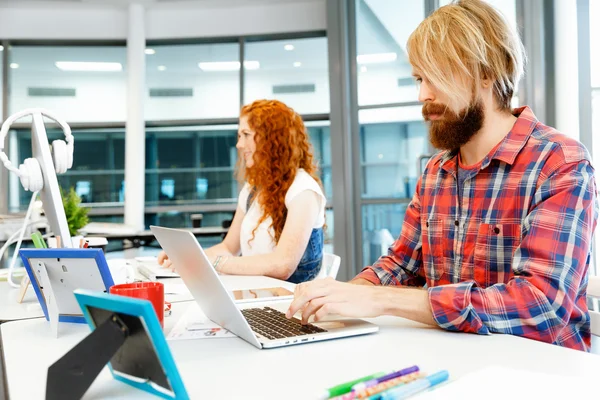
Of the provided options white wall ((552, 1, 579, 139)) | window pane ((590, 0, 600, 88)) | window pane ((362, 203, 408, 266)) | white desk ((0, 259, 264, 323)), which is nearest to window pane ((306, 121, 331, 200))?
window pane ((362, 203, 408, 266))

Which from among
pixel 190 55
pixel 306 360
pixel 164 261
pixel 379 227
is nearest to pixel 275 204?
pixel 164 261

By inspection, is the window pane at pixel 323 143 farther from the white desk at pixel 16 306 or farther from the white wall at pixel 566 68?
the white desk at pixel 16 306

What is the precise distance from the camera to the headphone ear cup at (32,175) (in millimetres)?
1415

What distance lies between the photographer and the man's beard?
133 cm

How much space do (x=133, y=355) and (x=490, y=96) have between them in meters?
1.01

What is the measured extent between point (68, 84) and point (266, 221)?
4.04m

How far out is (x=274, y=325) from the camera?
1.08 meters

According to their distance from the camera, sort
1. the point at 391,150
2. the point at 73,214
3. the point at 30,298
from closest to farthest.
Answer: the point at 30,298 < the point at 73,214 < the point at 391,150

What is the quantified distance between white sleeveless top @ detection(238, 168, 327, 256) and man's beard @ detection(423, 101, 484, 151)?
0.88m

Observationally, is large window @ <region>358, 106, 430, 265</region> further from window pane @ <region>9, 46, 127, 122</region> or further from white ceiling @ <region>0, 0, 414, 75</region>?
window pane @ <region>9, 46, 127, 122</region>

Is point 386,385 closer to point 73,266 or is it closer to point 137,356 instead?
point 137,356

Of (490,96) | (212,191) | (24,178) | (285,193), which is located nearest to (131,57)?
(212,191)

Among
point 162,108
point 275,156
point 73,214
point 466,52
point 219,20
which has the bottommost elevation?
point 73,214

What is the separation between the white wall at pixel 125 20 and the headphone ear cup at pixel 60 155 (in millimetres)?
4071
